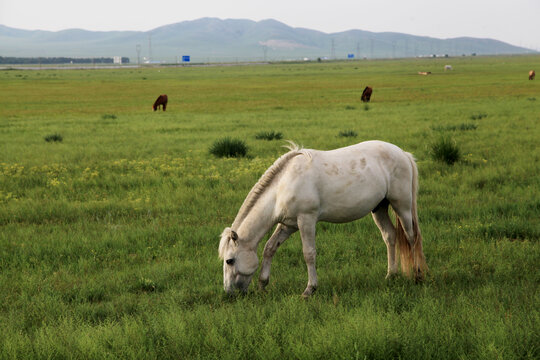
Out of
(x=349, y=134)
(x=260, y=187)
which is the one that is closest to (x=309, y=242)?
(x=260, y=187)

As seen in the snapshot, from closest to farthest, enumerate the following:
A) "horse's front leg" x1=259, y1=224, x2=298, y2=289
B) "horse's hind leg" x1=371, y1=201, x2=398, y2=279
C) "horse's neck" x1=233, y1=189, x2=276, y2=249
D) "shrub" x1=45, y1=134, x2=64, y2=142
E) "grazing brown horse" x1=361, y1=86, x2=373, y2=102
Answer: "horse's neck" x1=233, y1=189, x2=276, y2=249
"horse's front leg" x1=259, y1=224, x2=298, y2=289
"horse's hind leg" x1=371, y1=201, x2=398, y2=279
"shrub" x1=45, y1=134, x2=64, y2=142
"grazing brown horse" x1=361, y1=86, x2=373, y2=102

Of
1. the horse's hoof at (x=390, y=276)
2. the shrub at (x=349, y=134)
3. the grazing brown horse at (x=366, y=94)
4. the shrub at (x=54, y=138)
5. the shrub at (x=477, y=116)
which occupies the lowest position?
the horse's hoof at (x=390, y=276)

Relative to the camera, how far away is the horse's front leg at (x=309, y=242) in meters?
5.54

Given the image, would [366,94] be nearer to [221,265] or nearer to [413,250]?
[413,250]

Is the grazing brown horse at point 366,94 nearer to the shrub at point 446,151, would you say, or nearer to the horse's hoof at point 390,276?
the shrub at point 446,151

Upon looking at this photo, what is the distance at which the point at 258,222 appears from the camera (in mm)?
5609

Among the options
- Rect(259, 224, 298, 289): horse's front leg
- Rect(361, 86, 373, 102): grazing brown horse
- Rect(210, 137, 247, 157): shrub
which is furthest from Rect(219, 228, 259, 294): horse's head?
Rect(361, 86, 373, 102): grazing brown horse

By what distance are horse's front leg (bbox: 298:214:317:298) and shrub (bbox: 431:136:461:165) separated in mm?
8700

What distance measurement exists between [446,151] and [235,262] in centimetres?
935

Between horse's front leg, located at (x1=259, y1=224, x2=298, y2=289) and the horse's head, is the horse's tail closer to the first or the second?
horse's front leg, located at (x1=259, y1=224, x2=298, y2=289)

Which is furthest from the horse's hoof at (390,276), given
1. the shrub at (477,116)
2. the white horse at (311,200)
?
the shrub at (477,116)

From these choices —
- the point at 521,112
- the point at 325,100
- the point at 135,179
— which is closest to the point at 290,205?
the point at 135,179

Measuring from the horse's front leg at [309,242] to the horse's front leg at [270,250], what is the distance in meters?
0.32

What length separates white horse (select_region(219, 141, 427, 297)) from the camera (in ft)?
18.2
